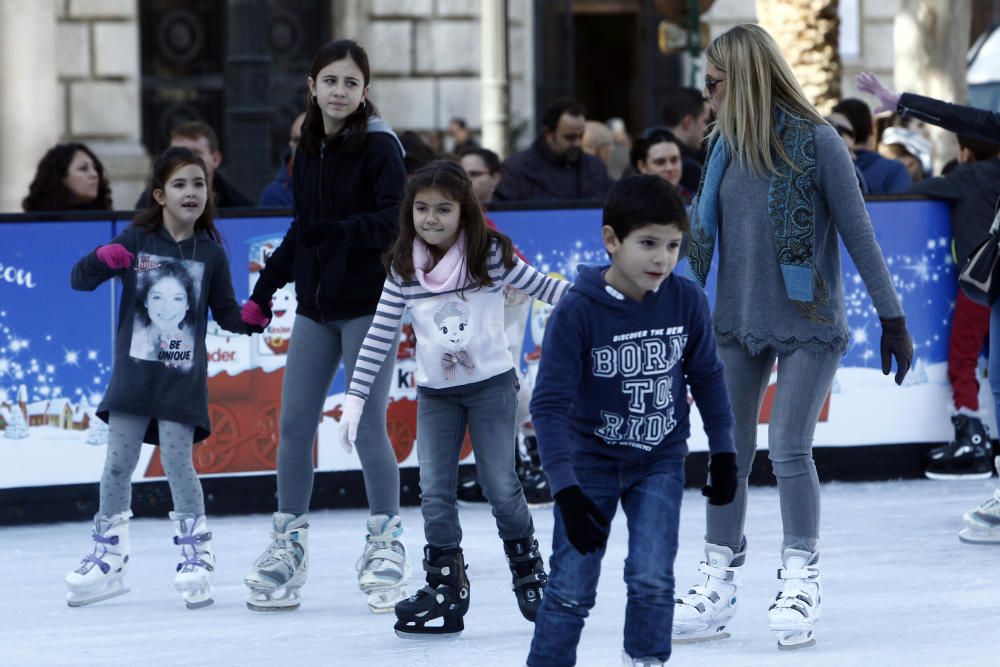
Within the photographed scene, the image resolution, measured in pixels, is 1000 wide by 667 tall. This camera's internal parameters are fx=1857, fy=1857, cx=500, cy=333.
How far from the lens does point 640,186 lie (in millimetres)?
4398

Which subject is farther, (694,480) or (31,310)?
(694,480)

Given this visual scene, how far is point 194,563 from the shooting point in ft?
20.2

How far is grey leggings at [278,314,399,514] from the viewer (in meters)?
5.94

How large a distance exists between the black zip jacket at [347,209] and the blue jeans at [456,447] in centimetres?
51

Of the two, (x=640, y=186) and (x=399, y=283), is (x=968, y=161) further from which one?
(x=640, y=186)

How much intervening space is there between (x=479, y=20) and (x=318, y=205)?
11.7 m

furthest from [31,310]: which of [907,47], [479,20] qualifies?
[479,20]

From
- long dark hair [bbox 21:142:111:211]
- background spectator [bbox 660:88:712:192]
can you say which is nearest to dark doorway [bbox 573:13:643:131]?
background spectator [bbox 660:88:712:192]

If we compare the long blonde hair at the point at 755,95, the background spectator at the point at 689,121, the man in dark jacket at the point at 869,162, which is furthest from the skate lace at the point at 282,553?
the man in dark jacket at the point at 869,162

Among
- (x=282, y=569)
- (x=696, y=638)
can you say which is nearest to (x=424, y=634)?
(x=282, y=569)

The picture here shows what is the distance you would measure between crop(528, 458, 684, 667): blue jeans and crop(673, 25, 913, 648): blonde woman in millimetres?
→ 889

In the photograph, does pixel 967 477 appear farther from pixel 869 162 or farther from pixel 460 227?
pixel 460 227

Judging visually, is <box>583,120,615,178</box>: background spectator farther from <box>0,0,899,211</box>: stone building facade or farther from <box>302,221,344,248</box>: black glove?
<box>302,221,344,248</box>: black glove

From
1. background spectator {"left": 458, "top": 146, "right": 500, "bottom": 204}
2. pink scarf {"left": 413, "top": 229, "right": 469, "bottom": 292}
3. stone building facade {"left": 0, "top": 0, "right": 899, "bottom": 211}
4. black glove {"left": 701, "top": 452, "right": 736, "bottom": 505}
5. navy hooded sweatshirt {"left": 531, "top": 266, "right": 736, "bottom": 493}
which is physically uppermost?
stone building facade {"left": 0, "top": 0, "right": 899, "bottom": 211}
